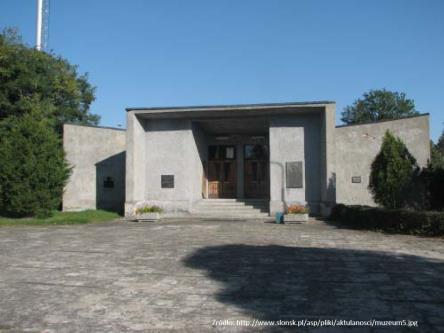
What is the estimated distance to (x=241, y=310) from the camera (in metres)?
4.75

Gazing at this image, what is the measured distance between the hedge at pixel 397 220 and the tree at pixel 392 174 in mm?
724

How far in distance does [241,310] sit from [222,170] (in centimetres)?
1681

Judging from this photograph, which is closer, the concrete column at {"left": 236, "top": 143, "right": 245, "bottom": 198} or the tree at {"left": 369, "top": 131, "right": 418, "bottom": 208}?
the tree at {"left": 369, "top": 131, "right": 418, "bottom": 208}

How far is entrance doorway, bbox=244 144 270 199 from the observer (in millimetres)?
20969

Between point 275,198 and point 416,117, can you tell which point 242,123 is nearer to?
point 275,198

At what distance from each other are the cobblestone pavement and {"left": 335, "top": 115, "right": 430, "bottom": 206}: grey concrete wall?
828 centimetres

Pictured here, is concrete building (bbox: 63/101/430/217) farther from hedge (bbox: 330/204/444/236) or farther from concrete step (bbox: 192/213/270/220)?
hedge (bbox: 330/204/444/236)

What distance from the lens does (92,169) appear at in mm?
21047

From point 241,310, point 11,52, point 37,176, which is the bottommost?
point 241,310

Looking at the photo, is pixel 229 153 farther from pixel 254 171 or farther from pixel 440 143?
pixel 440 143

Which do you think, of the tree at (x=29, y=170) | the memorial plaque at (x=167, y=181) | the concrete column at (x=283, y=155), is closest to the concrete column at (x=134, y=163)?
the memorial plaque at (x=167, y=181)

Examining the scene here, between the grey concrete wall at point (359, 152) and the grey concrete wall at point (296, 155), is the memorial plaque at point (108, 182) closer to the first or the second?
the grey concrete wall at point (296, 155)

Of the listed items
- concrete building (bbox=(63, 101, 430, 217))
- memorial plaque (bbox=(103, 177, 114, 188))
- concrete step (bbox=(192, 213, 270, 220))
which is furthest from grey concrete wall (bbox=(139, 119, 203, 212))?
memorial plaque (bbox=(103, 177, 114, 188))

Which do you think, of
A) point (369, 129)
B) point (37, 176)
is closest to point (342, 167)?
point (369, 129)
